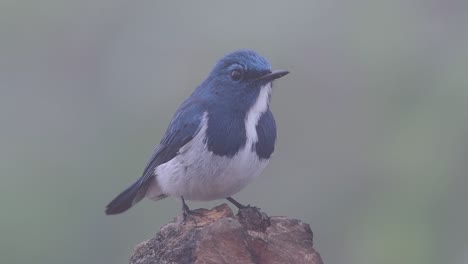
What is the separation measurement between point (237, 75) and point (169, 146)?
534mm

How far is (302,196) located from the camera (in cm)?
577

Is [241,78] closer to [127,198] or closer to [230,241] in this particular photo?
[127,198]

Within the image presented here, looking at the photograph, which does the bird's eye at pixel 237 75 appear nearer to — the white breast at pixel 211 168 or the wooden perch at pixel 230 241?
the white breast at pixel 211 168

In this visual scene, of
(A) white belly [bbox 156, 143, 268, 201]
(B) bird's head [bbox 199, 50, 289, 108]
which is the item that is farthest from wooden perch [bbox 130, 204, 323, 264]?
(B) bird's head [bbox 199, 50, 289, 108]

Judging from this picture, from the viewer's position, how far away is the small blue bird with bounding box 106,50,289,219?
14.3 feet

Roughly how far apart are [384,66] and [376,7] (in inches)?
20.7

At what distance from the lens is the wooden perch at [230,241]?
3715 millimetres

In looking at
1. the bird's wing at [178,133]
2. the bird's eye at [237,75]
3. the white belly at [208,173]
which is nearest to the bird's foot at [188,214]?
the white belly at [208,173]

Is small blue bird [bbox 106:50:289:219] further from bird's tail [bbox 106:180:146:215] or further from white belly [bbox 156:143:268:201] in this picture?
bird's tail [bbox 106:180:146:215]

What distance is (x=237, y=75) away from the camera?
4.54 m

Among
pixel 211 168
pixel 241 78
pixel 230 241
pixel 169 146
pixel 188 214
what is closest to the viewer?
pixel 230 241

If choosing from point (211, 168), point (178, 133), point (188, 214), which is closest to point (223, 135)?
point (211, 168)

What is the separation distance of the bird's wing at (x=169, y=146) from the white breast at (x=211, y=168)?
0.05 m

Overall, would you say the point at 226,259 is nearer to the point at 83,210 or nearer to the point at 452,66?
the point at 83,210
